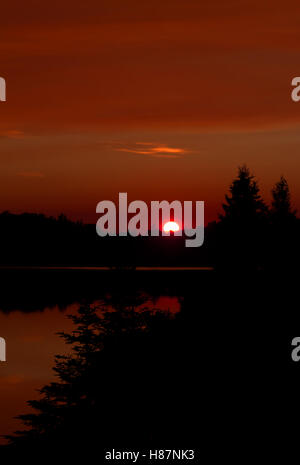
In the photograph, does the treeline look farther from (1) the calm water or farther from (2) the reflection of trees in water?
(2) the reflection of trees in water

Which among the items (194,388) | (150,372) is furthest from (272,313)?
(194,388)

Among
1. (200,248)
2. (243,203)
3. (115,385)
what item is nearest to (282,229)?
(243,203)

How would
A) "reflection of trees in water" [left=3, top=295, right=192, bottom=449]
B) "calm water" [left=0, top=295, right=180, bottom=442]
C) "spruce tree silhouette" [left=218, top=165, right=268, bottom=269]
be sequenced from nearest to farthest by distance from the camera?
"reflection of trees in water" [left=3, top=295, right=192, bottom=449] < "calm water" [left=0, top=295, right=180, bottom=442] < "spruce tree silhouette" [left=218, top=165, right=268, bottom=269]

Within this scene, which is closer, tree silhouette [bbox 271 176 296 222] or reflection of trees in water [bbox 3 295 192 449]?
reflection of trees in water [bbox 3 295 192 449]

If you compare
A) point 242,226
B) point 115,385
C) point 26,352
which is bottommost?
point 115,385

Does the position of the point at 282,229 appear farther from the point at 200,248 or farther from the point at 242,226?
the point at 200,248

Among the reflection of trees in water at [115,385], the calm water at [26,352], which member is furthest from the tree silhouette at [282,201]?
the reflection of trees in water at [115,385]

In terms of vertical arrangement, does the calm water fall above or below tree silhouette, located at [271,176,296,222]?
below

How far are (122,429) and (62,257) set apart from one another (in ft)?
474

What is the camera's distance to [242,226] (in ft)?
341

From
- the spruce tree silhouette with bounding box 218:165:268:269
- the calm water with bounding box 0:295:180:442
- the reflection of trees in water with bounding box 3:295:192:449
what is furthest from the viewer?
the spruce tree silhouette with bounding box 218:165:268:269

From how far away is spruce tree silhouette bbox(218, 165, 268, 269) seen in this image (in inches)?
3969

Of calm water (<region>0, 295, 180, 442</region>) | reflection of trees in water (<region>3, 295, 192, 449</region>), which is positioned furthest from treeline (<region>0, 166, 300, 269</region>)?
reflection of trees in water (<region>3, 295, 192, 449</region>)

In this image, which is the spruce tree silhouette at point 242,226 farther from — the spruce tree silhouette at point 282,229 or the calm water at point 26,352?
the calm water at point 26,352
